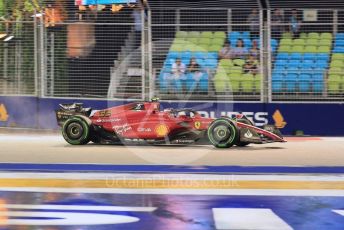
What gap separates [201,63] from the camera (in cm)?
1473

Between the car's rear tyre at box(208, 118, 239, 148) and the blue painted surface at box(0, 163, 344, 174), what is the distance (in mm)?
1994

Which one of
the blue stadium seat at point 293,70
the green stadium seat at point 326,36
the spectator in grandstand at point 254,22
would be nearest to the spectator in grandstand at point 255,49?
the spectator in grandstand at point 254,22

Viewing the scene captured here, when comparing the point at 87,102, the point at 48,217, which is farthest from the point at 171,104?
the point at 48,217

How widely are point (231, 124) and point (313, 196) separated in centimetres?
409

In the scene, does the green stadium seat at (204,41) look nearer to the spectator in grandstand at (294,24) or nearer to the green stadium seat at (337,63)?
the spectator in grandstand at (294,24)

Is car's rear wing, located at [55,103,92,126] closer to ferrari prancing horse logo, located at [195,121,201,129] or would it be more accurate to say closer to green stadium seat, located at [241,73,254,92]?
ferrari prancing horse logo, located at [195,121,201,129]

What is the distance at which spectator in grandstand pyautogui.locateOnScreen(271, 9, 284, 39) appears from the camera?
14.3 m

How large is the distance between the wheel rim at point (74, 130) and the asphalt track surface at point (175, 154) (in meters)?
0.23

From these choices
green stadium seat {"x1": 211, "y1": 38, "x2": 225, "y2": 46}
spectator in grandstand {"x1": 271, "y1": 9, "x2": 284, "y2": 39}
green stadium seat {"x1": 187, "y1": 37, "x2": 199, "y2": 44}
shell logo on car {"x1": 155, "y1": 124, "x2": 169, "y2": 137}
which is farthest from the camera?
green stadium seat {"x1": 187, "y1": 37, "x2": 199, "y2": 44}

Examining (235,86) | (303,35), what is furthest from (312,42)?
(235,86)

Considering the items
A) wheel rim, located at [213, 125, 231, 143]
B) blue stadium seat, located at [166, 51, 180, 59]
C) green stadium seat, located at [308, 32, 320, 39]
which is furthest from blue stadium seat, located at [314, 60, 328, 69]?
wheel rim, located at [213, 125, 231, 143]

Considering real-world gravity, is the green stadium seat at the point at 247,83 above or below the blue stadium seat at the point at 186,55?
below

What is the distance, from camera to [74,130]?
1142 centimetres

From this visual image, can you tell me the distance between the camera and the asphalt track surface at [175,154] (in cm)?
944
